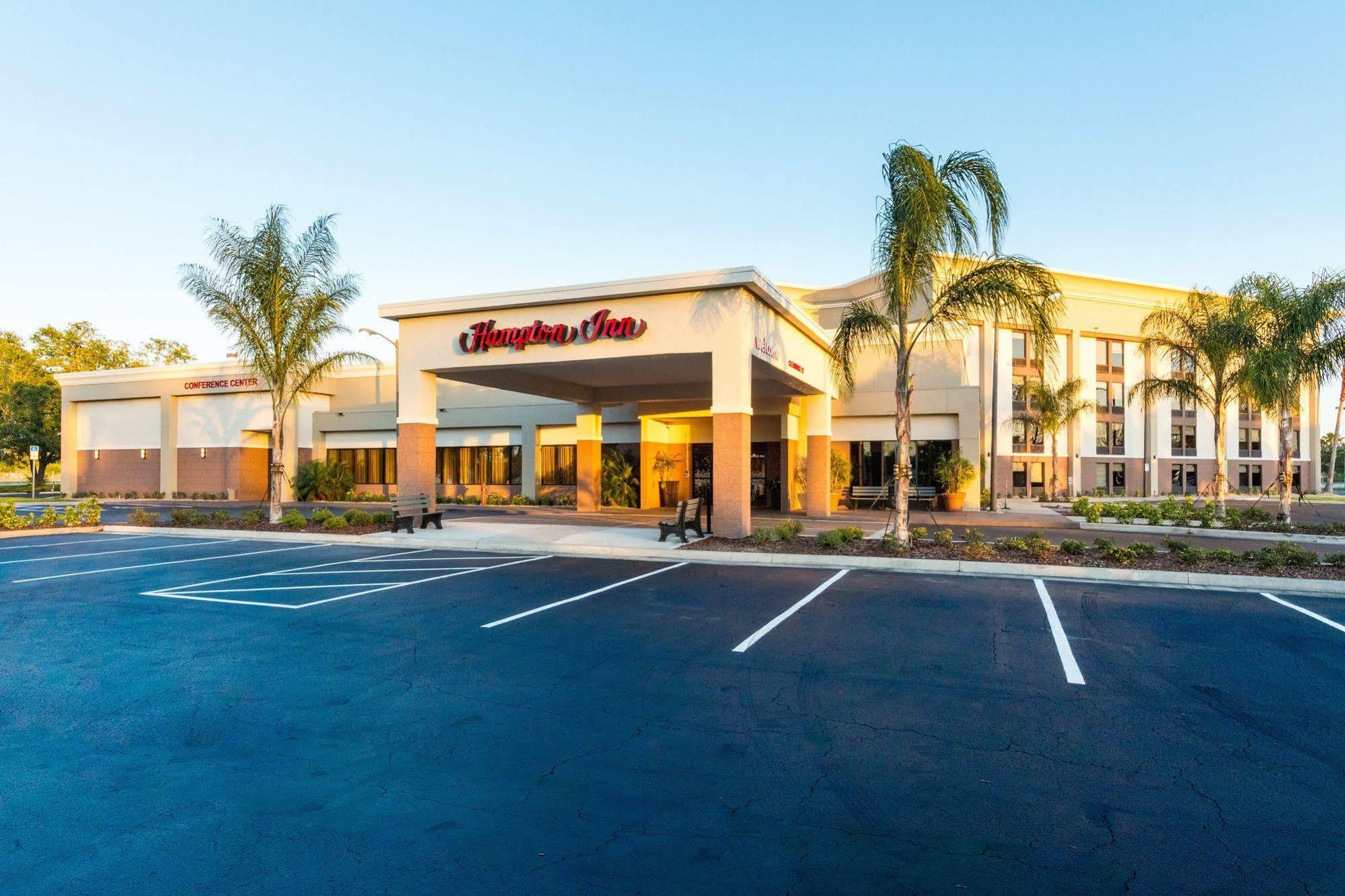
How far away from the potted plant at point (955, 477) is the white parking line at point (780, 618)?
16998mm

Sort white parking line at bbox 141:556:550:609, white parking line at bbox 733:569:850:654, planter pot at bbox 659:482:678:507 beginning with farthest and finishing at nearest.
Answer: planter pot at bbox 659:482:678:507, white parking line at bbox 141:556:550:609, white parking line at bbox 733:569:850:654

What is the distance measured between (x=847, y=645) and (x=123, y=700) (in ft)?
21.0

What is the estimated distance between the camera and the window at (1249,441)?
4678cm

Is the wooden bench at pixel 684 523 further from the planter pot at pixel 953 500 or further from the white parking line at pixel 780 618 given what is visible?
the planter pot at pixel 953 500

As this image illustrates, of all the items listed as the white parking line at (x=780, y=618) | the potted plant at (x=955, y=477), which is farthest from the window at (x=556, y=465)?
the white parking line at (x=780, y=618)

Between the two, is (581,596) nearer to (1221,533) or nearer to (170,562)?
(170,562)

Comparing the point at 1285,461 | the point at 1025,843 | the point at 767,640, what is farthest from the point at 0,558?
the point at 1285,461

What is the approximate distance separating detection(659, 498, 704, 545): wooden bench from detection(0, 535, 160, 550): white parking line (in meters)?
12.9

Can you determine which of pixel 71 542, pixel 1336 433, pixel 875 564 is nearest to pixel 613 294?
pixel 875 564

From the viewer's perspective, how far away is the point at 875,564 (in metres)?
13.0

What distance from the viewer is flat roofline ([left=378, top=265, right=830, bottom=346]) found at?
1567 cm

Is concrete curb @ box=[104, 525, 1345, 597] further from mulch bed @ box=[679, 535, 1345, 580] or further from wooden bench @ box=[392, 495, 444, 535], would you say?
wooden bench @ box=[392, 495, 444, 535]

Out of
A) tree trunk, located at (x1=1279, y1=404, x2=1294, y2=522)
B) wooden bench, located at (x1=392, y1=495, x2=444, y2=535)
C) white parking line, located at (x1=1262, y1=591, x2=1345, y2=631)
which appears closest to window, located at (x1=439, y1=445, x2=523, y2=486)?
wooden bench, located at (x1=392, y1=495, x2=444, y2=535)

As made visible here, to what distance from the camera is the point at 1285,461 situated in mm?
19875
